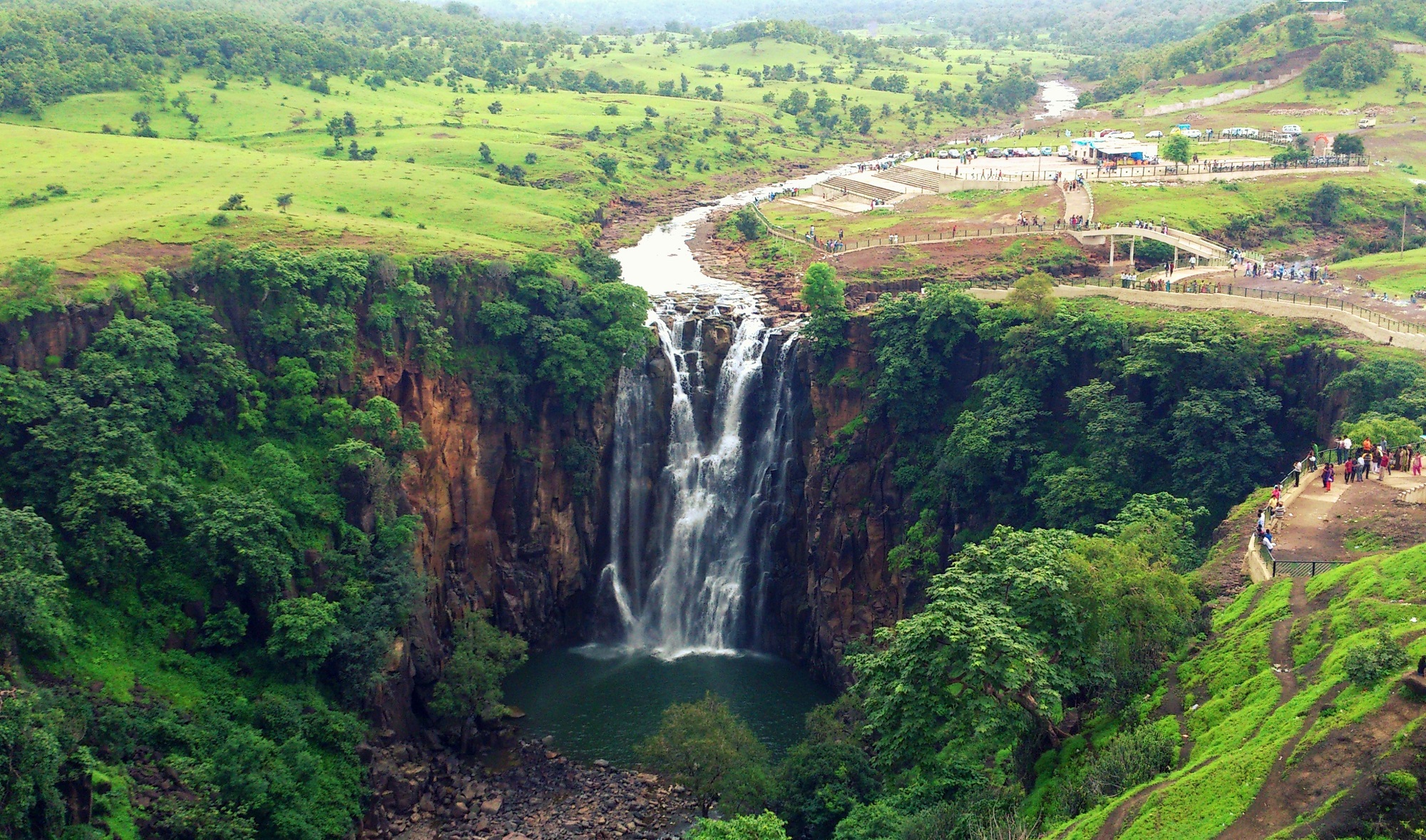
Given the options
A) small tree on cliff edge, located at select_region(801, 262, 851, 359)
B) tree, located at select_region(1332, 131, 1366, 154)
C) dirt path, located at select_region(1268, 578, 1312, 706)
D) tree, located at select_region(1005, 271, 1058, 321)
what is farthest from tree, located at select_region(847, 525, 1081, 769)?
tree, located at select_region(1332, 131, 1366, 154)

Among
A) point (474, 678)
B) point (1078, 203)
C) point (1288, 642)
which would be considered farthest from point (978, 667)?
point (1078, 203)

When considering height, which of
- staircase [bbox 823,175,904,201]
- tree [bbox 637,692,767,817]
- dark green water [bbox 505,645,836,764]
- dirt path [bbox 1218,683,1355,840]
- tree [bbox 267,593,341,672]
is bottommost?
dark green water [bbox 505,645,836,764]

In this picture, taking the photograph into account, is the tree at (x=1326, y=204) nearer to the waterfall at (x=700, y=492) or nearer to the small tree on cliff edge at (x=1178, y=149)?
the small tree on cliff edge at (x=1178, y=149)

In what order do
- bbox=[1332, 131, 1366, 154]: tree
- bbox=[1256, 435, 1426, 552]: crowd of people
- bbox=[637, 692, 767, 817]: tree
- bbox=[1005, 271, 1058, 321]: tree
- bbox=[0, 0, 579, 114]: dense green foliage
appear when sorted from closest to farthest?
bbox=[1256, 435, 1426, 552]: crowd of people, bbox=[637, 692, 767, 817]: tree, bbox=[1005, 271, 1058, 321]: tree, bbox=[1332, 131, 1366, 154]: tree, bbox=[0, 0, 579, 114]: dense green foliage

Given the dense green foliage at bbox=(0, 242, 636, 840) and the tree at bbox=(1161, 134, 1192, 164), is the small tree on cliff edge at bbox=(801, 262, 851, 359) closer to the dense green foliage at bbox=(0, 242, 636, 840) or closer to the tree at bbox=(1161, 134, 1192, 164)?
the dense green foliage at bbox=(0, 242, 636, 840)

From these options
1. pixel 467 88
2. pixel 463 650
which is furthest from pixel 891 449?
pixel 467 88

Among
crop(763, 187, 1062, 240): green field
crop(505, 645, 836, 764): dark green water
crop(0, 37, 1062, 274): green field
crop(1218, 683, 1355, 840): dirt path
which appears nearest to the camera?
crop(1218, 683, 1355, 840): dirt path

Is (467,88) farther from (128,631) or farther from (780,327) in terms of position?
(128,631)
